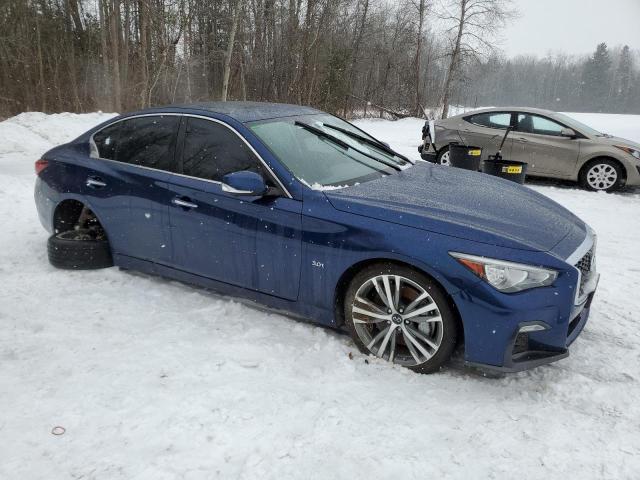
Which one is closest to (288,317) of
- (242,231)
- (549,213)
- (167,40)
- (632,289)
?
(242,231)

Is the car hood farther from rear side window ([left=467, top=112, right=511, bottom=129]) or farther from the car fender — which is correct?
rear side window ([left=467, top=112, right=511, bottom=129])

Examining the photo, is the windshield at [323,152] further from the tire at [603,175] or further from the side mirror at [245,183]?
the tire at [603,175]

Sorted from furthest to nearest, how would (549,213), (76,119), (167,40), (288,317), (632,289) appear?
(167,40)
(76,119)
(632,289)
(288,317)
(549,213)

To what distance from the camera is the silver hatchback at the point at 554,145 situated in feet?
28.7

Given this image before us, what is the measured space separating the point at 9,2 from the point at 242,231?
22.2 m

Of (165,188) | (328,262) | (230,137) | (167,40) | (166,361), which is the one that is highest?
(167,40)

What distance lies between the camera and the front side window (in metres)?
9.20

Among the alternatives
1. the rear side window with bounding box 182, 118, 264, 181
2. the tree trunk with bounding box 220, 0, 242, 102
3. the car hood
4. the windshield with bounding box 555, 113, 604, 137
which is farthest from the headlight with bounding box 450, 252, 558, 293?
the tree trunk with bounding box 220, 0, 242, 102

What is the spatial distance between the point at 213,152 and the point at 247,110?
0.52m

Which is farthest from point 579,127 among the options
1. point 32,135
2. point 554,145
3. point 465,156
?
point 32,135

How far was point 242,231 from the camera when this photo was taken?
135 inches

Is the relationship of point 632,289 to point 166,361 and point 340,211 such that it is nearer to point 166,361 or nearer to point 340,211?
point 340,211

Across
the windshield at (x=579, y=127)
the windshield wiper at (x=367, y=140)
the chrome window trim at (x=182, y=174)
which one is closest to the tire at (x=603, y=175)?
the windshield at (x=579, y=127)

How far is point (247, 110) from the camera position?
395 centimetres
